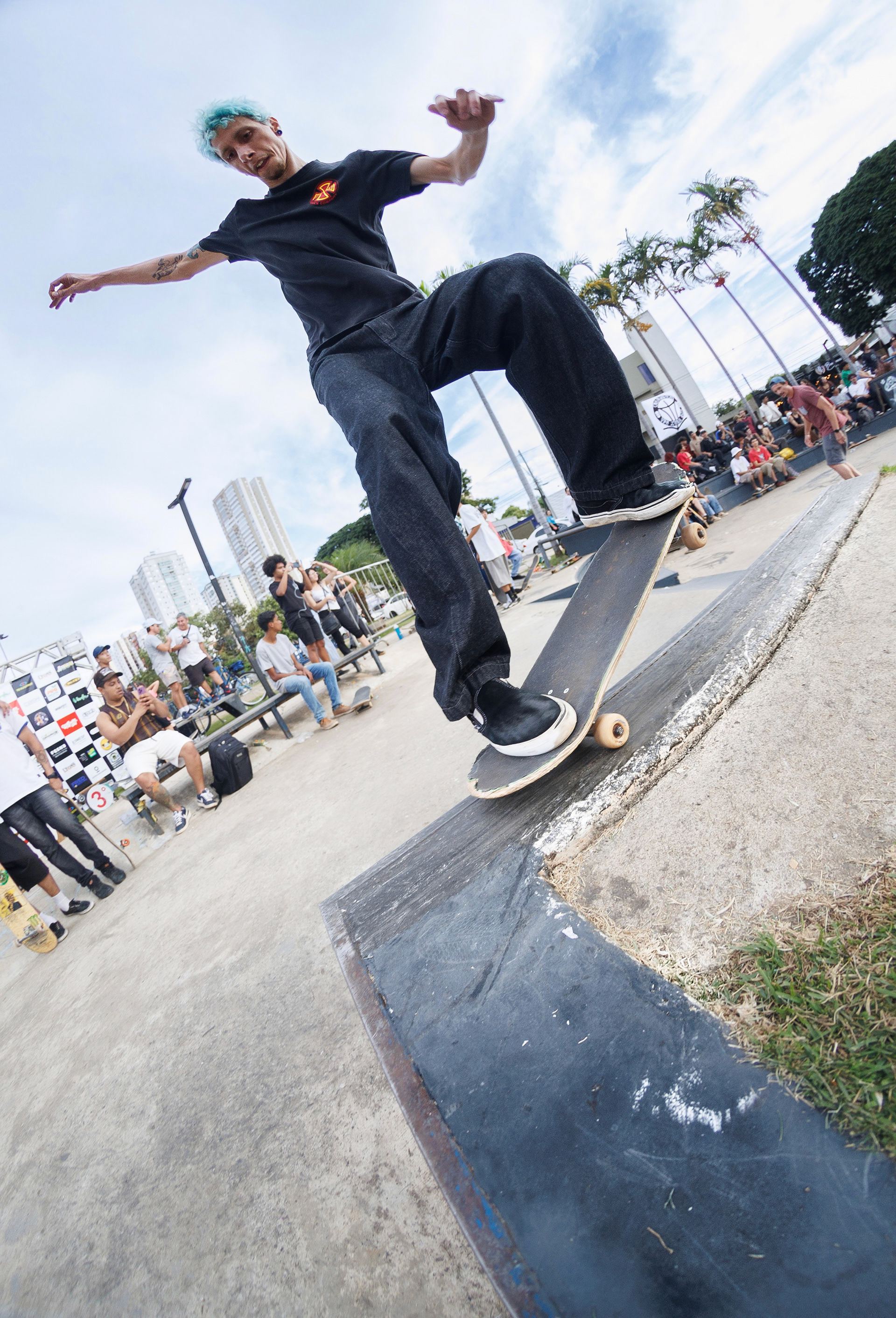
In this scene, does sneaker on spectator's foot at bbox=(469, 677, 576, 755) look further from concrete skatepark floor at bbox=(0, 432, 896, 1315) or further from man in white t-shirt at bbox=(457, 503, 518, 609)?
man in white t-shirt at bbox=(457, 503, 518, 609)

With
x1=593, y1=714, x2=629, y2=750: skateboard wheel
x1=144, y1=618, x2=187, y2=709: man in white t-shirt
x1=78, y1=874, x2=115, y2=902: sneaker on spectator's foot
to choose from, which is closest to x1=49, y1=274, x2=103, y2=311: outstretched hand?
x1=593, y1=714, x2=629, y2=750: skateboard wheel

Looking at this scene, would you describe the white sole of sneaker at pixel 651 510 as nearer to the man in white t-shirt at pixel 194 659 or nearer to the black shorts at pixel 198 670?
the man in white t-shirt at pixel 194 659

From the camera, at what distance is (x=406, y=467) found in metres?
1.43

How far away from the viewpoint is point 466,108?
1.43m

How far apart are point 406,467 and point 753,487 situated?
37.7 feet

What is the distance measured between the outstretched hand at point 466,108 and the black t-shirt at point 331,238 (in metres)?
0.30

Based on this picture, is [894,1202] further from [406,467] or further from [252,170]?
[252,170]

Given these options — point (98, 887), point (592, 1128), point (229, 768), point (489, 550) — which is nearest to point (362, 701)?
point (229, 768)

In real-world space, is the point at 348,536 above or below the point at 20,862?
above

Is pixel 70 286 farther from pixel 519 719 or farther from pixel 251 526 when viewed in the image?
pixel 251 526

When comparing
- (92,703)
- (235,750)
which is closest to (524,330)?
(235,750)

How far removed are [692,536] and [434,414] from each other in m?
0.91

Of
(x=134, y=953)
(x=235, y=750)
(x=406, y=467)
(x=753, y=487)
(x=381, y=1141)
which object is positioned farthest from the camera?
(x=753, y=487)

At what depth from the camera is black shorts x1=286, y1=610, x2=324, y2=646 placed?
7289mm
